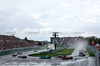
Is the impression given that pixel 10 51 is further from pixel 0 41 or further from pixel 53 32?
pixel 53 32

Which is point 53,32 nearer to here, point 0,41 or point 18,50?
point 18,50

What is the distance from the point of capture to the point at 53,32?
7088 cm

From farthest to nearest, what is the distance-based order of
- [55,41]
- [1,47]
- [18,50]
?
1. [18,50]
2. [55,41]
3. [1,47]

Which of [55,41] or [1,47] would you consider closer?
[1,47]

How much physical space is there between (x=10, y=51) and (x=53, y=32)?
23.4 m

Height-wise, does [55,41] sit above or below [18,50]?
above

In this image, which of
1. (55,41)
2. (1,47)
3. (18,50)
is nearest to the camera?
(1,47)

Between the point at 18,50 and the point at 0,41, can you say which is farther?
the point at 18,50

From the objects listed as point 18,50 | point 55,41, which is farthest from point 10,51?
point 55,41

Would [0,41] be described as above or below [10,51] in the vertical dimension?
above

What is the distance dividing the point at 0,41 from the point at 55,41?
1092 inches

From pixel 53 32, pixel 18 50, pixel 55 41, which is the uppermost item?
pixel 53 32

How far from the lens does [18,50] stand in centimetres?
7400

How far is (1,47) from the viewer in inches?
2500
